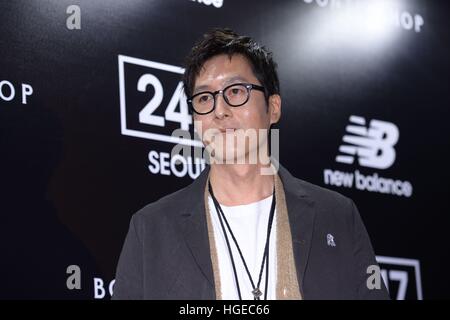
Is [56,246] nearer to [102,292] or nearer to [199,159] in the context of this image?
[102,292]

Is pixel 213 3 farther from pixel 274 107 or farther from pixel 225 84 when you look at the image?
pixel 225 84

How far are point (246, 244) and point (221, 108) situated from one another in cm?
41

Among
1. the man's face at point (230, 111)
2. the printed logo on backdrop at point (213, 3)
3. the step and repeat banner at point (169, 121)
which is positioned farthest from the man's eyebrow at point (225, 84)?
the printed logo on backdrop at point (213, 3)

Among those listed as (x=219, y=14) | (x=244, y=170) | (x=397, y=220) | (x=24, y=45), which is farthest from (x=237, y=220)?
(x=397, y=220)

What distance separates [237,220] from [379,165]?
5.63 feet

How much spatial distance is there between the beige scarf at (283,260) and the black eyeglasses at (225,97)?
0.27 metres

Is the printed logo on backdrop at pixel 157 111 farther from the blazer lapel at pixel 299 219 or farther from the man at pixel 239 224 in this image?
the blazer lapel at pixel 299 219

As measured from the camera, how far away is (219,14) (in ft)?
12.4

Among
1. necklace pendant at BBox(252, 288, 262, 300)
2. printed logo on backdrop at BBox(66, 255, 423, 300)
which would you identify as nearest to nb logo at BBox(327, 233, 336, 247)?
necklace pendant at BBox(252, 288, 262, 300)

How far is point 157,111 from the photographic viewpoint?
11.3ft

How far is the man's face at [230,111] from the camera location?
2.52 m

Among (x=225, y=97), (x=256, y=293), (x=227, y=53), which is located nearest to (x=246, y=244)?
(x=256, y=293)
